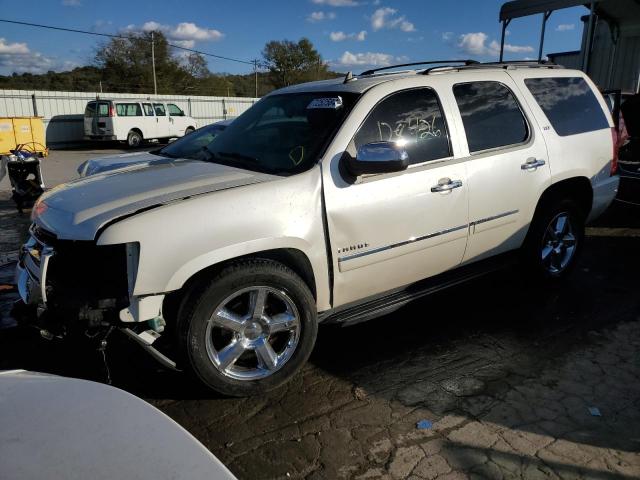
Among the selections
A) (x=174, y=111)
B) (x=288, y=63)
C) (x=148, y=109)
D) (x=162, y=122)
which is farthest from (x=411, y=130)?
(x=288, y=63)

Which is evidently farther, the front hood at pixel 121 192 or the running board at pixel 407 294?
the running board at pixel 407 294

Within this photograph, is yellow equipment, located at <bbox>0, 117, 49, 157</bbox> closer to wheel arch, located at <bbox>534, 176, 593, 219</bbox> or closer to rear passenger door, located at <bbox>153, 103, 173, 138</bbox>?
rear passenger door, located at <bbox>153, 103, 173, 138</bbox>

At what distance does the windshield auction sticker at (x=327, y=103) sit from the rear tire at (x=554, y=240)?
2026mm

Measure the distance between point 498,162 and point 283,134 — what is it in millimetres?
1600

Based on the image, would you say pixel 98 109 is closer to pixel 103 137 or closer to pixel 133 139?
pixel 103 137

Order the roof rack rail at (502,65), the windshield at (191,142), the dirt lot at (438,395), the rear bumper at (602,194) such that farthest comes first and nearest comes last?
the windshield at (191,142) → the rear bumper at (602,194) → the roof rack rail at (502,65) → the dirt lot at (438,395)

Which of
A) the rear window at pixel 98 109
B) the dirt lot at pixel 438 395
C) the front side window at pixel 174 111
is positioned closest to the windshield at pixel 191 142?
the dirt lot at pixel 438 395

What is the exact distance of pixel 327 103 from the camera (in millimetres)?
3568

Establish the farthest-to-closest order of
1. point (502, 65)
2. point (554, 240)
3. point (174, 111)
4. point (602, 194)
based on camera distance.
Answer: point (174, 111) → point (602, 194) → point (554, 240) → point (502, 65)

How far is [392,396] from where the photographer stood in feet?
10.2

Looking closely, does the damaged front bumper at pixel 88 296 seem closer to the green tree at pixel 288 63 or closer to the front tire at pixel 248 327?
the front tire at pixel 248 327

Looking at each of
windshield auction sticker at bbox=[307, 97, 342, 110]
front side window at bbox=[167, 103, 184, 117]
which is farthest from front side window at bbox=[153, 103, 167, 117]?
windshield auction sticker at bbox=[307, 97, 342, 110]

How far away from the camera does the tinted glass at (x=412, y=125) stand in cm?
344

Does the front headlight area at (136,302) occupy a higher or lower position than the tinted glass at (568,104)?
lower
